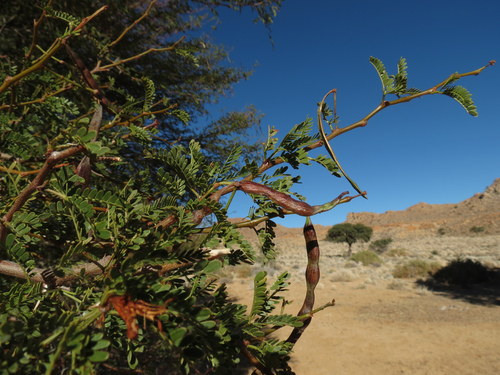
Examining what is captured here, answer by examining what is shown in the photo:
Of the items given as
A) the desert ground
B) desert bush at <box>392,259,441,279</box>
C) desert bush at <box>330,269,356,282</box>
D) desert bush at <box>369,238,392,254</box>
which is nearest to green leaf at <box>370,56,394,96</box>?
the desert ground

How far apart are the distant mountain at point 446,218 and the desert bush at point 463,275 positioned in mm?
32562

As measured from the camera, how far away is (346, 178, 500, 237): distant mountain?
4819 centimetres

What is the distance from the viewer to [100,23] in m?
3.62

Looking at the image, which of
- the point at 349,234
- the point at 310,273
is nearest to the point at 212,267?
the point at 310,273

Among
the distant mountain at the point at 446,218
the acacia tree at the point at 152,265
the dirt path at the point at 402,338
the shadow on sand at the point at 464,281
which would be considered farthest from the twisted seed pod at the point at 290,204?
the distant mountain at the point at 446,218

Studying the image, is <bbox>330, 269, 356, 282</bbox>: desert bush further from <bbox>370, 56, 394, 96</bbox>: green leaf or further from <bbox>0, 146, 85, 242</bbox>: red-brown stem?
<bbox>0, 146, 85, 242</bbox>: red-brown stem

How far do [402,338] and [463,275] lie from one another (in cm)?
968

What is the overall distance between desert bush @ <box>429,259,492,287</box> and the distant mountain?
32.6 metres

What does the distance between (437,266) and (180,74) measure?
19139 millimetres

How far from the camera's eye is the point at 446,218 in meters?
64.4

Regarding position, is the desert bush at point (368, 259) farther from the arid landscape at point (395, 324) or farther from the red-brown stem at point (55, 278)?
the red-brown stem at point (55, 278)

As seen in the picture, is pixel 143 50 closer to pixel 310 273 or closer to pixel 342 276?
pixel 310 273

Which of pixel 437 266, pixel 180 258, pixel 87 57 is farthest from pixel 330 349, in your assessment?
pixel 437 266

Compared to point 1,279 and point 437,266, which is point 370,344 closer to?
point 1,279
